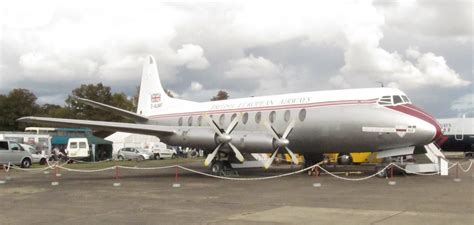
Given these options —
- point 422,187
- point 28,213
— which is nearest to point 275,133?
point 422,187

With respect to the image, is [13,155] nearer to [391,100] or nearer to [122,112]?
[122,112]

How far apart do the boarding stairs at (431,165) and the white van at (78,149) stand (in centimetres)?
3446

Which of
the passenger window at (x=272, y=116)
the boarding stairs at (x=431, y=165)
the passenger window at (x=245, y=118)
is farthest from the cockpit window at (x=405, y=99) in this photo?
the passenger window at (x=245, y=118)

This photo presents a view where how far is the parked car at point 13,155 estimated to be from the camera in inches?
1238

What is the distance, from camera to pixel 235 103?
23859 millimetres

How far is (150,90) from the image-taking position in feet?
97.2

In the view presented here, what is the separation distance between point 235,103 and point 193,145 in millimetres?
3498

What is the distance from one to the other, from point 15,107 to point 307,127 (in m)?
79.9

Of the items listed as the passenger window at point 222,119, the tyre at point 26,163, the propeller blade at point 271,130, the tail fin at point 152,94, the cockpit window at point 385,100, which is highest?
the tail fin at point 152,94

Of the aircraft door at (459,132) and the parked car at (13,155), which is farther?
the aircraft door at (459,132)

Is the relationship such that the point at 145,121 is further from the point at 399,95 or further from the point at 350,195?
the point at 350,195

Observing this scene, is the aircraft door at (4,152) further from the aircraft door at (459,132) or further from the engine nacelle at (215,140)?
the aircraft door at (459,132)

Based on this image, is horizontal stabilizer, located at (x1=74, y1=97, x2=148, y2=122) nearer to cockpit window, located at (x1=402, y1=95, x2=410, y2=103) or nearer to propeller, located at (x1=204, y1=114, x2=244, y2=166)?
propeller, located at (x1=204, y1=114, x2=244, y2=166)

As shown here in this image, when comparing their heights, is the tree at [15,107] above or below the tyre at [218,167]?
above
